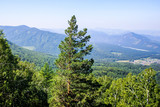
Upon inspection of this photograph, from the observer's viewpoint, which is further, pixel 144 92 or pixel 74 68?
pixel 74 68

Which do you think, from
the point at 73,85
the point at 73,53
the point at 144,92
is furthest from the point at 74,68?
the point at 144,92

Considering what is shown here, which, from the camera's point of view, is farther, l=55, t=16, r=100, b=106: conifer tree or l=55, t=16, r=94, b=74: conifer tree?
l=55, t=16, r=94, b=74: conifer tree

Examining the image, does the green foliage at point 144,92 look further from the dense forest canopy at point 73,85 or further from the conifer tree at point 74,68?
the conifer tree at point 74,68

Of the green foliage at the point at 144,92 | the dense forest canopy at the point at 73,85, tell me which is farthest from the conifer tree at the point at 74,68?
the green foliage at the point at 144,92

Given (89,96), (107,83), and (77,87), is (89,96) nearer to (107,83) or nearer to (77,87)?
(77,87)

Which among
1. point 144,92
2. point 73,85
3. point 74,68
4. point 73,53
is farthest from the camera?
point 73,53

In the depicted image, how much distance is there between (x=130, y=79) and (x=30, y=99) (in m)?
11.9

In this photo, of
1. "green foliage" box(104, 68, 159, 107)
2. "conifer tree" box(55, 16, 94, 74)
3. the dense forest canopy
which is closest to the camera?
"green foliage" box(104, 68, 159, 107)

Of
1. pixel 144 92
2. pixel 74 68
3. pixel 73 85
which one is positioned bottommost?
pixel 73 85

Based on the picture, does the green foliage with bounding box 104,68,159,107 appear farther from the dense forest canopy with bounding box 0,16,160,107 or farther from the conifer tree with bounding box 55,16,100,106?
the conifer tree with bounding box 55,16,100,106

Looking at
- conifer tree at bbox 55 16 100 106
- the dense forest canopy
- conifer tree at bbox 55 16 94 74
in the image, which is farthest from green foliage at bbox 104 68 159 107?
conifer tree at bbox 55 16 94 74

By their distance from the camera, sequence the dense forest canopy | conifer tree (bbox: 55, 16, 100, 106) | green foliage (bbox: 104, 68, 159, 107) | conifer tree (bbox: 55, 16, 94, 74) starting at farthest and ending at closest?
conifer tree (bbox: 55, 16, 94, 74) < conifer tree (bbox: 55, 16, 100, 106) < the dense forest canopy < green foliage (bbox: 104, 68, 159, 107)

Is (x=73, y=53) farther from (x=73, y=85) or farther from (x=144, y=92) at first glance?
(x=144, y=92)

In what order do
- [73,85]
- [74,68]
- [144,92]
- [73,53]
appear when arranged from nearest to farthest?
[144,92]
[74,68]
[73,85]
[73,53]
